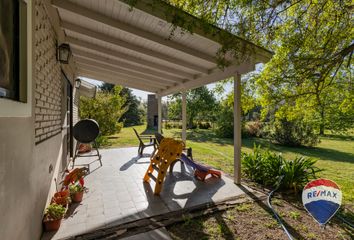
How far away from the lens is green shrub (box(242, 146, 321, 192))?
4176 mm

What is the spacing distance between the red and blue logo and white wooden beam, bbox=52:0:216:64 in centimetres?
319

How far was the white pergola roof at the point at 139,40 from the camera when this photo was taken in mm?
2891

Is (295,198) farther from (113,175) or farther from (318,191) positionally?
(113,175)

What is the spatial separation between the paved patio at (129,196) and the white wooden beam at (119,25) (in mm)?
2922

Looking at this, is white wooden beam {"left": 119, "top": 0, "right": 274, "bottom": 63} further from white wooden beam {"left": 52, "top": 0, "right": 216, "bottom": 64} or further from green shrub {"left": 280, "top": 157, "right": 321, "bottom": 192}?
green shrub {"left": 280, "top": 157, "right": 321, "bottom": 192}

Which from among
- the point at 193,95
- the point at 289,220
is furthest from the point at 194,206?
the point at 193,95

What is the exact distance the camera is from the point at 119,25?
3225 mm

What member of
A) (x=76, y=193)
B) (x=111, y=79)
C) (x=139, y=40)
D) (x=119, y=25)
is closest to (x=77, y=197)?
(x=76, y=193)

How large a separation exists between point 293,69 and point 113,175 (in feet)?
16.3

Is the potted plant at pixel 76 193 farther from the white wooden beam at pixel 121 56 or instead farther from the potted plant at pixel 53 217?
the white wooden beam at pixel 121 56

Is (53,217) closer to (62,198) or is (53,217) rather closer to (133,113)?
(62,198)

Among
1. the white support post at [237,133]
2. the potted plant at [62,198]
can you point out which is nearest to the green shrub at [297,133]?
the white support post at [237,133]

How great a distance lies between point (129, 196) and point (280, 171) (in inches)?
133

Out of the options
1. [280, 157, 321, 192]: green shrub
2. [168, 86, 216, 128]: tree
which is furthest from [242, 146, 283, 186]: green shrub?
[168, 86, 216, 128]: tree
